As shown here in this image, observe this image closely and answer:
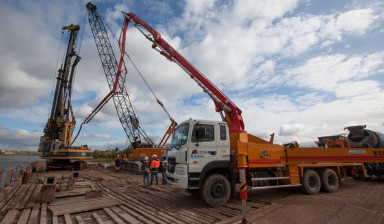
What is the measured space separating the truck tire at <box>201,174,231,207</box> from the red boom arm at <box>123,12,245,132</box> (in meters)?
3.49

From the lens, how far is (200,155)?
607cm

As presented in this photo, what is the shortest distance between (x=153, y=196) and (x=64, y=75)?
1914cm

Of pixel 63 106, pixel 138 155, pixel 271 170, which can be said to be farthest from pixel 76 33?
pixel 271 170

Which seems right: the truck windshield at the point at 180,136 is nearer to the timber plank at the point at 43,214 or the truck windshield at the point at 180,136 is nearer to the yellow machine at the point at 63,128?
the timber plank at the point at 43,214

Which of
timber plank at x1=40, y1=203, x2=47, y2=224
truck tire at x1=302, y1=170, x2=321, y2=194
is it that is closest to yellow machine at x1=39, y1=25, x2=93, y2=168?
timber plank at x1=40, y1=203, x2=47, y2=224

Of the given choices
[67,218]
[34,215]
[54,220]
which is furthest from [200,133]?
[34,215]

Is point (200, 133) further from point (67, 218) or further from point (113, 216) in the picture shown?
point (67, 218)

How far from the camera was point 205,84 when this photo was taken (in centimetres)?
1029

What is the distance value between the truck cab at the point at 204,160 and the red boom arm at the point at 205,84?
2.96 m

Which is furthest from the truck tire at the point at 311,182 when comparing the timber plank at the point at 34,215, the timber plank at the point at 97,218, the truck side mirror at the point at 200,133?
the timber plank at the point at 34,215

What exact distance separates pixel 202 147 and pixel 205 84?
492 centimetres

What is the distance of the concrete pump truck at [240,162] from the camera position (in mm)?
5973

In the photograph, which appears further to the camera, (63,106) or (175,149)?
(63,106)

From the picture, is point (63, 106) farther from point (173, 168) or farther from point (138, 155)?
point (173, 168)
